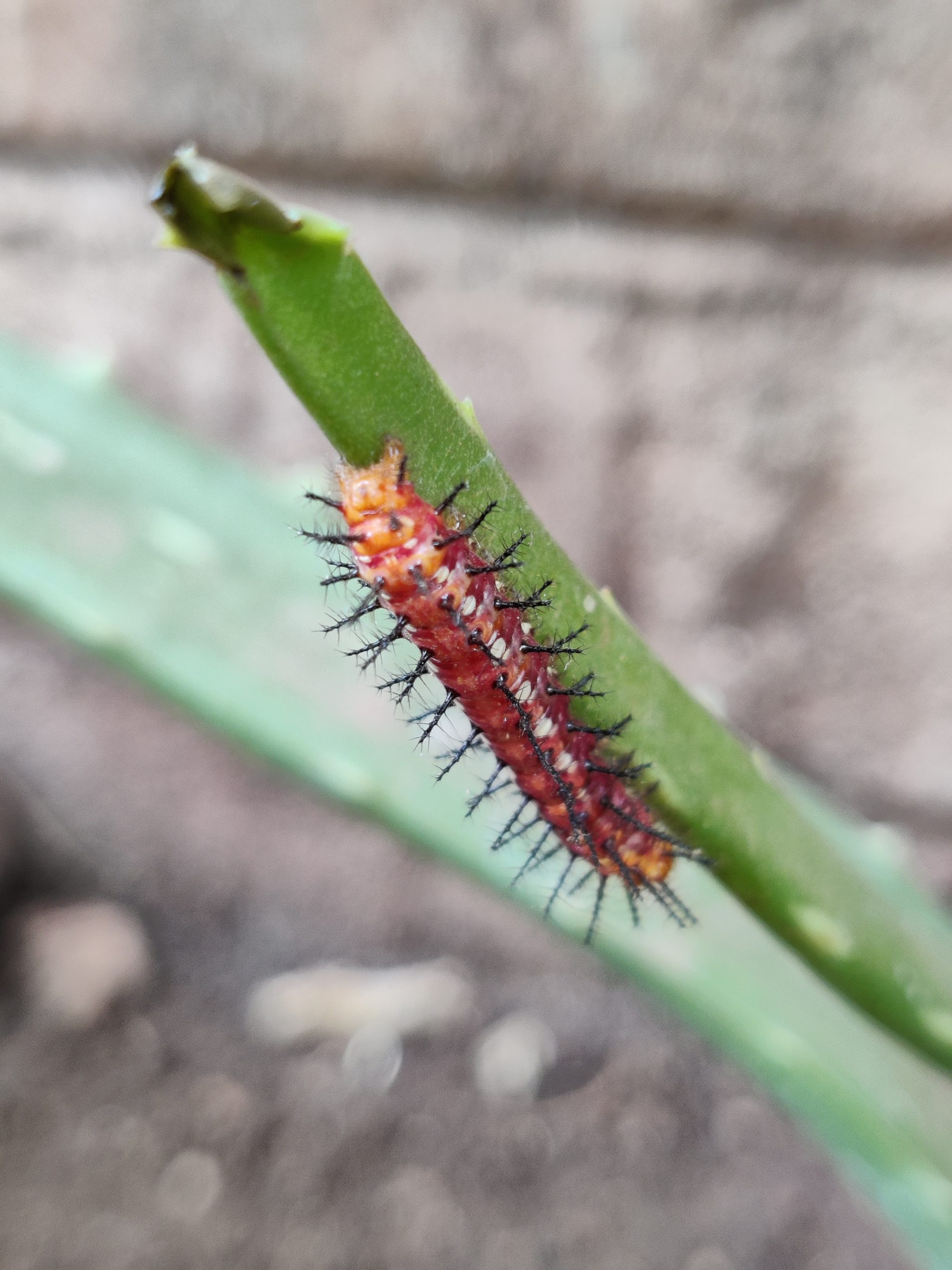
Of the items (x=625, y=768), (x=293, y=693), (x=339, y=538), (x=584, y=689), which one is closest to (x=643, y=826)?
(x=625, y=768)

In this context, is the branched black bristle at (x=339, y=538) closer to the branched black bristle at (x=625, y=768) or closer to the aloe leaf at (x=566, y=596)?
the aloe leaf at (x=566, y=596)

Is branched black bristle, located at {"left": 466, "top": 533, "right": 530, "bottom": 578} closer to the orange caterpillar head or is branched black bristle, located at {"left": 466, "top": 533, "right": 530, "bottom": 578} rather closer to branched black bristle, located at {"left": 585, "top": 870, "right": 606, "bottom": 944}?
the orange caterpillar head

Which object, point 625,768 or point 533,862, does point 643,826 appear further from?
point 533,862

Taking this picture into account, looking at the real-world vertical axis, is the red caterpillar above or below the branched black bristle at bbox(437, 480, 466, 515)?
below

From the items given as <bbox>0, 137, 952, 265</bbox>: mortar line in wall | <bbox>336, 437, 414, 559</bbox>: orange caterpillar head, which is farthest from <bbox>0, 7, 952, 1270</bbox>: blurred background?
<bbox>336, 437, 414, 559</bbox>: orange caterpillar head

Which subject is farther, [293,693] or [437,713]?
[293,693]

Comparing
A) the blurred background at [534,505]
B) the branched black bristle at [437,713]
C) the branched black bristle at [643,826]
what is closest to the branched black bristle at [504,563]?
the branched black bristle at [437,713]
